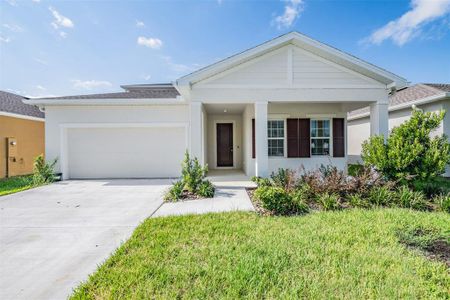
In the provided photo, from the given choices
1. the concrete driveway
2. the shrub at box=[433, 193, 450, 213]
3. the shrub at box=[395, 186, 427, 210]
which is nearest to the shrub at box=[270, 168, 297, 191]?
the shrub at box=[395, 186, 427, 210]

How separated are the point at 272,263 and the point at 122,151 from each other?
9.02 meters

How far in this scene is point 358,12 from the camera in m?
9.80

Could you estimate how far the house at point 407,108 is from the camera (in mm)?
9375

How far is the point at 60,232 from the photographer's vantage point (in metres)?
4.16

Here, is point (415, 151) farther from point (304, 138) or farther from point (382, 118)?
point (304, 138)

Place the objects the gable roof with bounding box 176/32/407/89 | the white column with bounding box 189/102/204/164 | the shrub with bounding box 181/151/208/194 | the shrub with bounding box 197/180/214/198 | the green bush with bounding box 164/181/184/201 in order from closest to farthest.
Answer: the green bush with bounding box 164/181/184/201 < the shrub with bounding box 197/180/214/198 < the shrub with bounding box 181/151/208/194 < the gable roof with bounding box 176/32/407/89 < the white column with bounding box 189/102/204/164

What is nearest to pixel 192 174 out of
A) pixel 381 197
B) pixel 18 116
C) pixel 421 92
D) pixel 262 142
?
pixel 262 142

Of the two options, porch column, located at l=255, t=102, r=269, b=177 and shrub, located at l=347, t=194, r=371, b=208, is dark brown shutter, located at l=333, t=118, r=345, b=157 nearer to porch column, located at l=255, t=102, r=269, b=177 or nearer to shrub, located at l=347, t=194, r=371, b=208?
→ porch column, located at l=255, t=102, r=269, b=177

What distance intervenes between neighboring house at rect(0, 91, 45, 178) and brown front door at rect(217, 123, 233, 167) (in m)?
10.2

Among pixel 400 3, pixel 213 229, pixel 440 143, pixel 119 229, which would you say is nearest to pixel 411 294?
pixel 213 229

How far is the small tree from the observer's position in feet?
18.5

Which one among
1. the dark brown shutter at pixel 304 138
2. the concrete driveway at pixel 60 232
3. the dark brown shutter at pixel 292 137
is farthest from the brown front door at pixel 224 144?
the concrete driveway at pixel 60 232

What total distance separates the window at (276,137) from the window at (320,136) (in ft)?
4.66

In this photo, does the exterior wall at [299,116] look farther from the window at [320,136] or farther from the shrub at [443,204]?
the shrub at [443,204]
